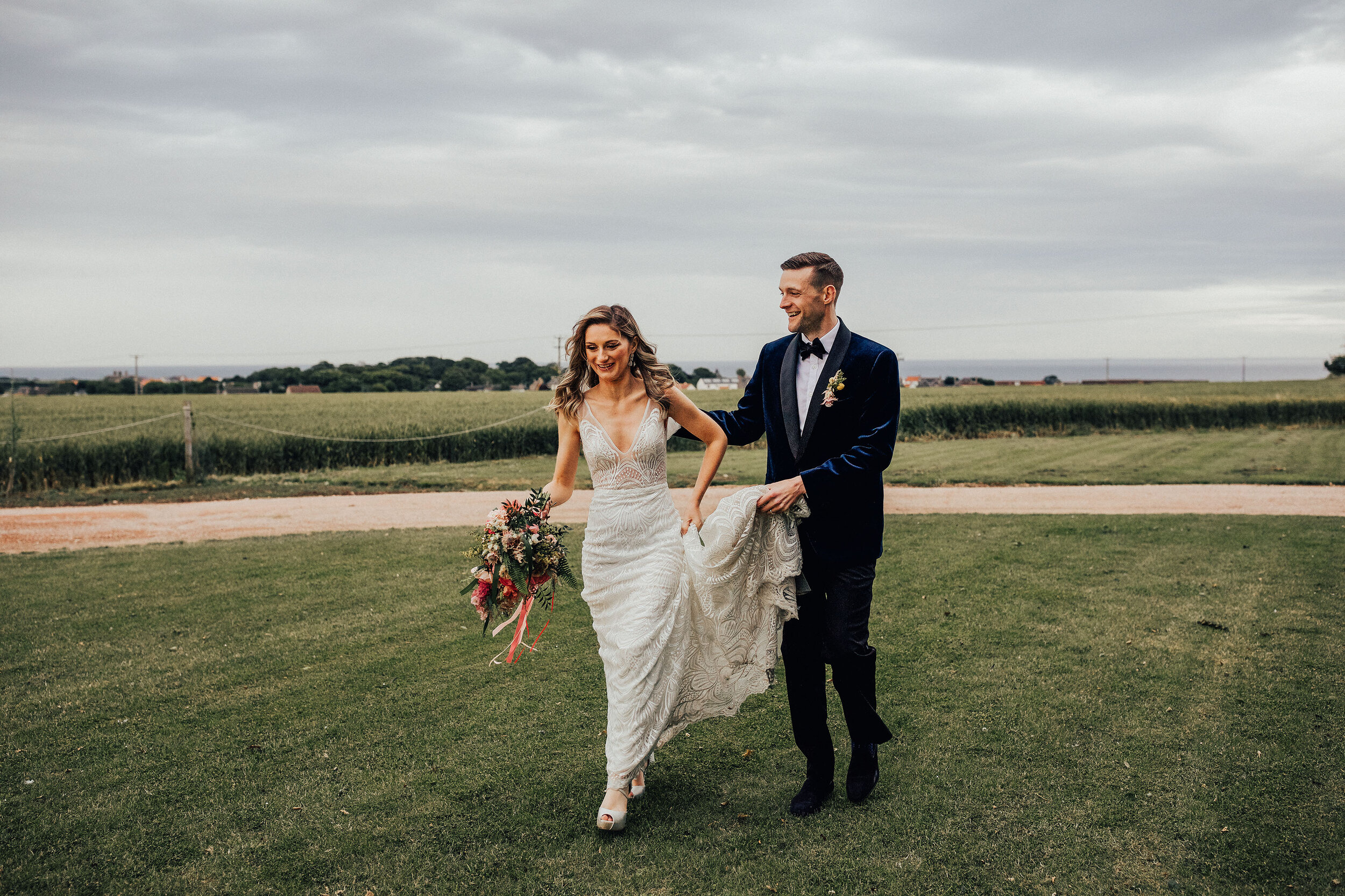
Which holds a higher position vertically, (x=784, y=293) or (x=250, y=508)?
(x=784, y=293)

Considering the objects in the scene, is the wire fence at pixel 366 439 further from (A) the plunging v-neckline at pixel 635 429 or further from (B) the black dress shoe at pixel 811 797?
(B) the black dress shoe at pixel 811 797

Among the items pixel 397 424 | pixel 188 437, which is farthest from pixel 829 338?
pixel 397 424

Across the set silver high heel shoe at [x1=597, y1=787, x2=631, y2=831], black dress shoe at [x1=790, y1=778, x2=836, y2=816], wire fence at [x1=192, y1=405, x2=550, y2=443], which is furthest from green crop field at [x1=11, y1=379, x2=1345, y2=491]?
black dress shoe at [x1=790, y1=778, x2=836, y2=816]

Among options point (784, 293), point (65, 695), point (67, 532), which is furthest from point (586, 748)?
point (67, 532)

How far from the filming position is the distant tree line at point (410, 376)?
250 feet

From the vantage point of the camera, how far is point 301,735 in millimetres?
5488

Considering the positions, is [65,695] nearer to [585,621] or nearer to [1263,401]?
[585,621]

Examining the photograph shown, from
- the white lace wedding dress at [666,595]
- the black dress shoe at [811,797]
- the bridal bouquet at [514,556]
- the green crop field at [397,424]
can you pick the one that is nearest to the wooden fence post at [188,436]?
the green crop field at [397,424]

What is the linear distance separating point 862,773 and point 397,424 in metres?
23.4

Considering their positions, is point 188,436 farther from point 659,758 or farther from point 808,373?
point 808,373

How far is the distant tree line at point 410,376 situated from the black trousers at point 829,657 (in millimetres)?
67945

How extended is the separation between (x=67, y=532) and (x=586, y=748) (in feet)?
38.9

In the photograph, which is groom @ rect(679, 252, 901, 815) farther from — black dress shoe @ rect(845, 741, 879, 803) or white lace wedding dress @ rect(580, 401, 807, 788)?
white lace wedding dress @ rect(580, 401, 807, 788)

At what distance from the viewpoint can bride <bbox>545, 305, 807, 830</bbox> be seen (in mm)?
4281
